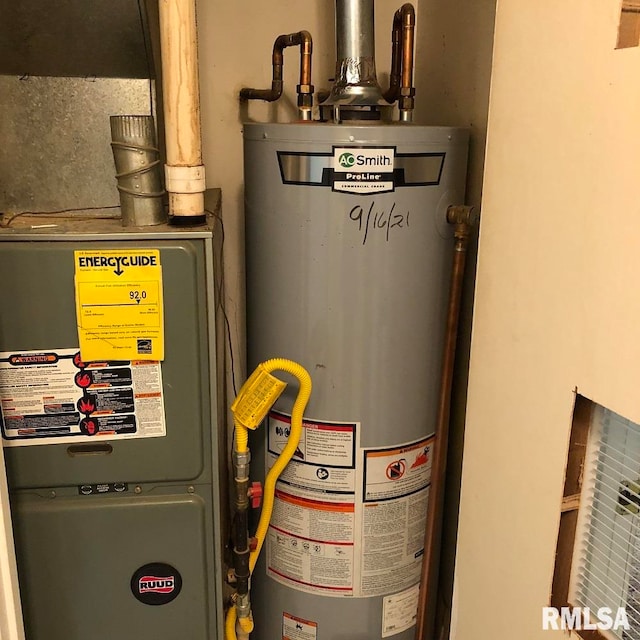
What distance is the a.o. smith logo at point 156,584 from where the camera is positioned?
1309 mm

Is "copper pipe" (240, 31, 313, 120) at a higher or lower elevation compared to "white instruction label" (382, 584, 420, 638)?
higher

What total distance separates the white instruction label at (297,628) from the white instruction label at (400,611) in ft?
0.53

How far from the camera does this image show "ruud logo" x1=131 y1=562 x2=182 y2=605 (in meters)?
1.31

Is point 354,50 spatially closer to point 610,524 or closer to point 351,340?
point 351,340

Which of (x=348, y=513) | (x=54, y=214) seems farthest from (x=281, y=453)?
(x=54, y=214)

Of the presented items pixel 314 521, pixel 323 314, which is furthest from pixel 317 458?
pixel 323 314

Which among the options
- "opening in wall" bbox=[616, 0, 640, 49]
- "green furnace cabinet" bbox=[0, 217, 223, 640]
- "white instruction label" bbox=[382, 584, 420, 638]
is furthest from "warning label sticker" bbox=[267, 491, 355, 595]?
"opening in wall" bbox=[616, 0, 640, 49]

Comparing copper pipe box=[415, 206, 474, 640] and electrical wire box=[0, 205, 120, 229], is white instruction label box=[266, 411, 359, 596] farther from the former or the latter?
electrical wire box=[0, 205, 120, 229]

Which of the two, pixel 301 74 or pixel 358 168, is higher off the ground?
pixel 301 74

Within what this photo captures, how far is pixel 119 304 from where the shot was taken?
1162 mm

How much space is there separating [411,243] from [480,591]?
643 mm

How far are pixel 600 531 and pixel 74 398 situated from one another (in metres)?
0.87

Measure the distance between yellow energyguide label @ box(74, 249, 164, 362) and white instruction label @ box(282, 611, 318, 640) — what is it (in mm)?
753

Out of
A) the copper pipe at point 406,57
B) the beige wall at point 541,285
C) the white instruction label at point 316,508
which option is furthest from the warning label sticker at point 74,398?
the copper pipe at point 406,57
